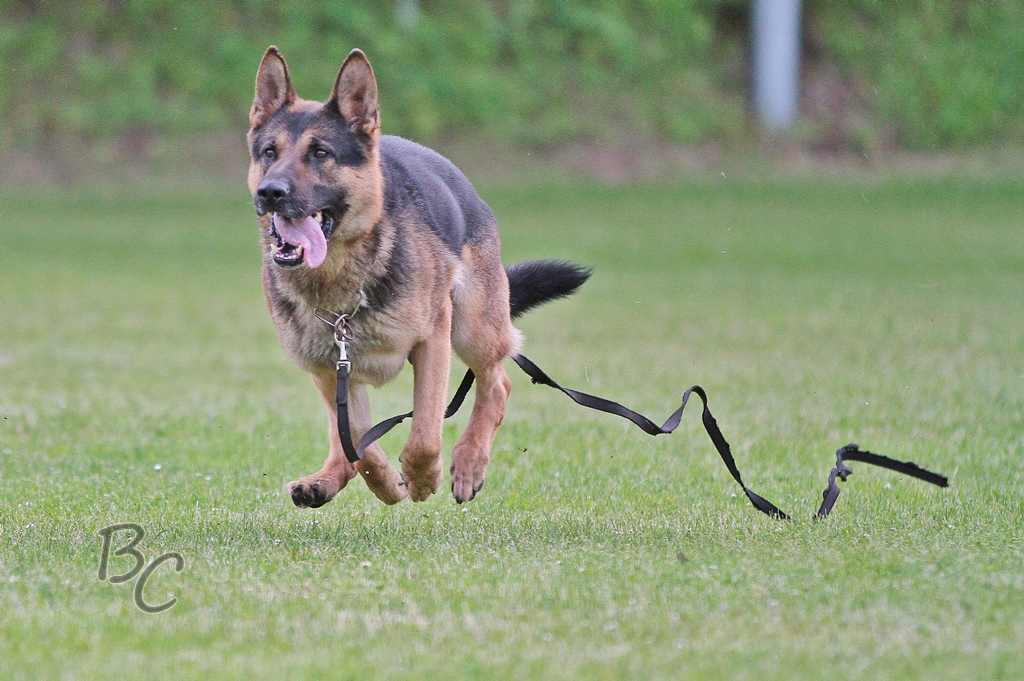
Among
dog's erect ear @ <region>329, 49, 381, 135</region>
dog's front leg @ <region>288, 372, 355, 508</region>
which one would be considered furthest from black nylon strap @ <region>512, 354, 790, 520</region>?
dog's erect ear @ <region>329, 49, 381, 135</region>

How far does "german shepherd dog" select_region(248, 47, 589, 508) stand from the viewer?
519cm

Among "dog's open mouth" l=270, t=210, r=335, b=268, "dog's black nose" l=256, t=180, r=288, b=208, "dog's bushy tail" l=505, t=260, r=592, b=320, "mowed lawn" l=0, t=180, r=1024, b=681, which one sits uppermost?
"dog's black nose" l=256, t=180, r=288, b=208

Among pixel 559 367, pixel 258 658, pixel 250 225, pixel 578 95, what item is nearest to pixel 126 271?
pixel 250 225

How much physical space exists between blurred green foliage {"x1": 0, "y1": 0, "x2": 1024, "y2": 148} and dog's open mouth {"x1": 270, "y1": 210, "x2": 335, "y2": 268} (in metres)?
21.7

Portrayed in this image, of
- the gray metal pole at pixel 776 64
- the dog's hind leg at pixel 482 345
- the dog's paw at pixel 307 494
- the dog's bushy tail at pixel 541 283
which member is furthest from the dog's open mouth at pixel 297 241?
the gray metal pole at pixel 776 64

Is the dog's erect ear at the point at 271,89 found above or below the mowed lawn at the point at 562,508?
above

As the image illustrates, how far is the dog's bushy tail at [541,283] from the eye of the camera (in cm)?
674

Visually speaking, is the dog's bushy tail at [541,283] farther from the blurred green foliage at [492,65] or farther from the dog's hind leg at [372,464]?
the blurred green foliage at [492,65]

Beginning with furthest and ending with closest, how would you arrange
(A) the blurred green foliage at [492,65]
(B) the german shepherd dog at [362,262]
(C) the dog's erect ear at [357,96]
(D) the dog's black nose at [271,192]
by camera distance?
(A) the blurred green foliage at [492,65]
(C) the dog's erect ear at [357,96]
(B) the german shepherd dog at [362,262]
(D) the dog's black nose at [271,192]

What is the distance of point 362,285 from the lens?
5398mm

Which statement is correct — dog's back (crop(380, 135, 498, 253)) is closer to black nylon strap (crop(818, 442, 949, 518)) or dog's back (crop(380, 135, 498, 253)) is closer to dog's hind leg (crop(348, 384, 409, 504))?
dog's hind leg (crop(348, 384, 409, 504))

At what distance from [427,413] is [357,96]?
4.09 ft

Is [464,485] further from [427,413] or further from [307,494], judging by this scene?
[307,494]

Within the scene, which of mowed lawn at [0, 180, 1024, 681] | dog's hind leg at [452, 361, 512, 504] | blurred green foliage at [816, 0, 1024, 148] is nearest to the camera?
mowed lawn at [0, 180, 1024, 681]
